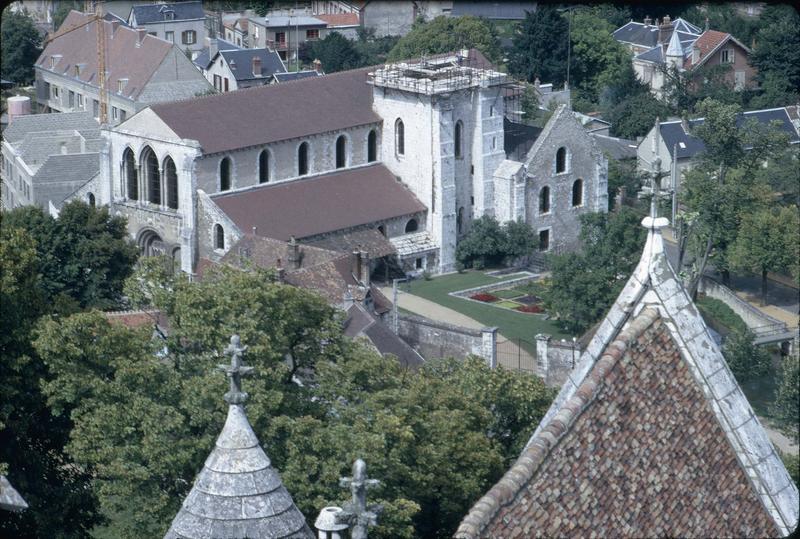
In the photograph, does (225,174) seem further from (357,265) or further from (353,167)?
(357,265)

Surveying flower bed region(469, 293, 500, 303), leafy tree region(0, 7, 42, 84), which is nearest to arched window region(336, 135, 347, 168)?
flower bed region(469, 293, 500, 303)

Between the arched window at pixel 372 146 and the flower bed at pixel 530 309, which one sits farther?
the arched window at pixel 372 146

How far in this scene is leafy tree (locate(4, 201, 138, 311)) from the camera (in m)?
46.3

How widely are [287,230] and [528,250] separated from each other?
7303 millimetres

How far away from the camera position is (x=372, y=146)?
5894 cm

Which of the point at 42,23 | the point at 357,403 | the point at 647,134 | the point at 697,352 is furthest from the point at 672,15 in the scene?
the point at 697,352

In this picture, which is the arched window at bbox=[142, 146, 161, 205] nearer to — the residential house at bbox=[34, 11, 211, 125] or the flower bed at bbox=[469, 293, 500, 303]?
the flower bed at bbox=[469, 293, 500, 303]

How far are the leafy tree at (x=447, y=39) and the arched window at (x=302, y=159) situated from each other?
952cm

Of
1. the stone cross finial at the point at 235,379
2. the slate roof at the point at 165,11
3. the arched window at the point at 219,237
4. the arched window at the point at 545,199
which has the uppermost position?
the slate roof at the point at 165,11

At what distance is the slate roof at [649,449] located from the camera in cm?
1173

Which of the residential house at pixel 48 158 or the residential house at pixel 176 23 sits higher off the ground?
the residential house at pixel 176 23

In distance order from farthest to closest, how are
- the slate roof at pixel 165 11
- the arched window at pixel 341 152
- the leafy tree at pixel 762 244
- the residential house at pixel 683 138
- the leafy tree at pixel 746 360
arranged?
the slate roof at pixel 165 11 < the arched window at pixel 341 152 < the residential house at pixel 683 138 < the leafy tree at pixel 762 244 < the leafy tree at pixel 746 360

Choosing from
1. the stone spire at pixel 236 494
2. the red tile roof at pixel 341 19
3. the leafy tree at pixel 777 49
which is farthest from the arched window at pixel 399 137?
the stone spire at pixel 236 494

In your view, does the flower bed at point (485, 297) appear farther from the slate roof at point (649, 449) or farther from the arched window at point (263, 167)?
the slate roof at point (649, 449)
